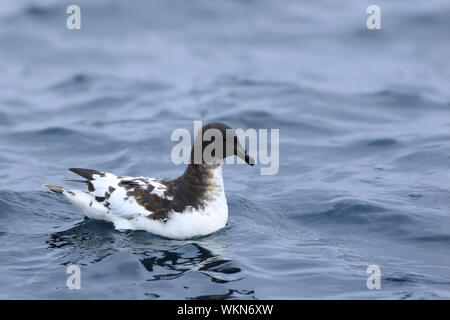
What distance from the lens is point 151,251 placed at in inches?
429

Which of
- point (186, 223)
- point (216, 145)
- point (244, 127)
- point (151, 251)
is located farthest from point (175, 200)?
point (244, 127)

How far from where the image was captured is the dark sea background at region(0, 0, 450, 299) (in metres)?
10.4

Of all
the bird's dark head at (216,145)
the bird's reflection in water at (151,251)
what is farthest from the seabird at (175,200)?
the bird's reflection in water at (151,251)

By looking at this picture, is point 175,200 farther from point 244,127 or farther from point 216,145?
point 244,127

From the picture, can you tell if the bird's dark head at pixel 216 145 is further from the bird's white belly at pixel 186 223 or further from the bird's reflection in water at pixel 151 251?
the bird's reflection in water at pixel 151 251

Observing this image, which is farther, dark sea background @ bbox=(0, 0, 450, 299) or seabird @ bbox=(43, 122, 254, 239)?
seabird @ bbox=(43, 122, 254, 239)

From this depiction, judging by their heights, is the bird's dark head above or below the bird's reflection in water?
above

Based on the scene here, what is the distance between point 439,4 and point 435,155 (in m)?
11.9

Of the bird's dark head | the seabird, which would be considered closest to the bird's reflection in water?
the seabird

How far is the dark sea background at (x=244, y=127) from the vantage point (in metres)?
10.4

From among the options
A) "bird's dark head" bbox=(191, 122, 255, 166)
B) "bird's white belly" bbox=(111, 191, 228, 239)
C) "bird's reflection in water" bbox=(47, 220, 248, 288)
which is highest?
"bird's dark head" bbox=(191, 122, 255, 166)

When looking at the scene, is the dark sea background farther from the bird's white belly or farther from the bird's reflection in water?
the bird's white belly

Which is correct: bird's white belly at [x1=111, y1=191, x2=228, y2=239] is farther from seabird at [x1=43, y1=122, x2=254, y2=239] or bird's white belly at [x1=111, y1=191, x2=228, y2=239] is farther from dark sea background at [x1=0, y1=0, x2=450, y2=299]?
dark sea background at [x1=0, y1=0, x2=450, y2=299]

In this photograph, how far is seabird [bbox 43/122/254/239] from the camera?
11273 millimetres
